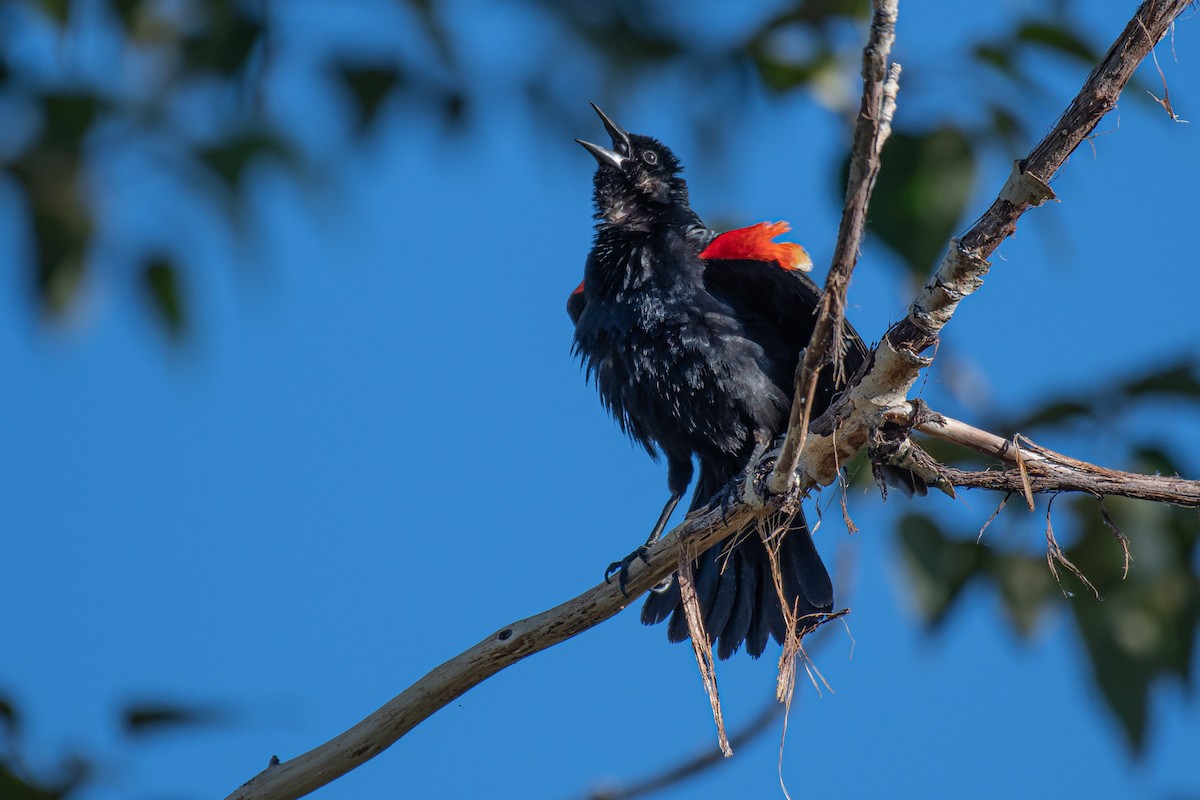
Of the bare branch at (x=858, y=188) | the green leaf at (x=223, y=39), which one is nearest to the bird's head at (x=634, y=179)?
the green leaf at (x=223, y=39)

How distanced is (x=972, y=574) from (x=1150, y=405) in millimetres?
847

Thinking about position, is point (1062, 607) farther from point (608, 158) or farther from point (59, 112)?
point (59, 112)

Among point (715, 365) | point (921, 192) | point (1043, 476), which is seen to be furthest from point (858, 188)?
point (921, 192)

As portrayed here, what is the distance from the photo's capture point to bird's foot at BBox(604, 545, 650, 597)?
2.74m

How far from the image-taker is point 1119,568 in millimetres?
4039

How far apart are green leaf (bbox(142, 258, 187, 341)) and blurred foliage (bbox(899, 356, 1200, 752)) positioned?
234cm

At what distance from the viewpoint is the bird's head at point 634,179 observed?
170 inches

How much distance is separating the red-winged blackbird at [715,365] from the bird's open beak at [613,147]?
0.51m

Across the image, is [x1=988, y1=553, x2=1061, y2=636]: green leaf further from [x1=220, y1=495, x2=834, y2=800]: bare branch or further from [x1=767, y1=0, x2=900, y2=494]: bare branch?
[x1=767, y1=0, x2=900, y2=494]: bare branch

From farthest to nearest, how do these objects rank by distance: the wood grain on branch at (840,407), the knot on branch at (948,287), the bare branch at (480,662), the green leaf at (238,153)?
the green leaf at (238,153)
the bare branch at (480,662)
the knot on branch at (948,287)
the wood grain on branch at (840,407)

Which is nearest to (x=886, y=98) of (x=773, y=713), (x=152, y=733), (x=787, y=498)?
(x=787, y=498)

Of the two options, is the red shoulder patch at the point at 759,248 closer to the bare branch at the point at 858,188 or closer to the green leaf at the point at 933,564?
the green leaf at the point at 933,564

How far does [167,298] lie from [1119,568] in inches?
125

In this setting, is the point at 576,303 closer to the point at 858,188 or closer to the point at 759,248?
the point at 759,248
